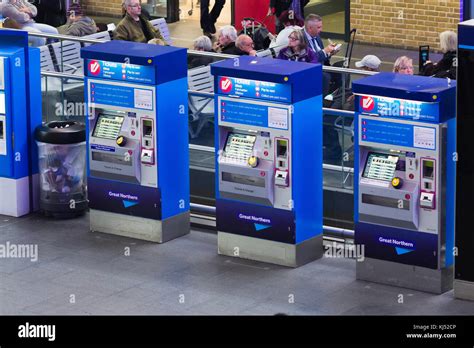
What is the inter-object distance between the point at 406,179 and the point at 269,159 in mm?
1402

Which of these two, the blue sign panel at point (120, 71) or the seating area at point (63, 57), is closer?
the blue sign panel at point (120, 71)

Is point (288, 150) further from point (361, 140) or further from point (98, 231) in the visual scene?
point (98, 231)

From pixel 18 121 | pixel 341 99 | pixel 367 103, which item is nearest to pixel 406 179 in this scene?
pixel 367 103

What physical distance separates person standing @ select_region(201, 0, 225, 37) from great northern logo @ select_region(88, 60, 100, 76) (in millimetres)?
11289

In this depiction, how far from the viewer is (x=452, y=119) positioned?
12656 mm

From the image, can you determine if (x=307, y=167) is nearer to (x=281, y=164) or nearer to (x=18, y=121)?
(x=281, y=164)

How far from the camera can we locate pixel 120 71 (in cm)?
1427

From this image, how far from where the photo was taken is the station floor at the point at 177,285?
12.6 metres

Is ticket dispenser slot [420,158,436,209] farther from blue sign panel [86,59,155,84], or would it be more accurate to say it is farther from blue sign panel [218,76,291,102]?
blue sign panel [86,59,155,84]

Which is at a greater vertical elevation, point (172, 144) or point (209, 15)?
point (209, 15)

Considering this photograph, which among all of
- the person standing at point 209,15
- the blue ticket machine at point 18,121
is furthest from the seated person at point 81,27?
the person standing at point 209,15

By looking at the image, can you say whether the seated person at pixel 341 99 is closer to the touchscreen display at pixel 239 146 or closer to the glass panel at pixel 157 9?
the touchscreen display at pixel 239 146

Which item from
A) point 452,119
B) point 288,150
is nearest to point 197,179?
point 288,150

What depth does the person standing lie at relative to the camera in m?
25.7
